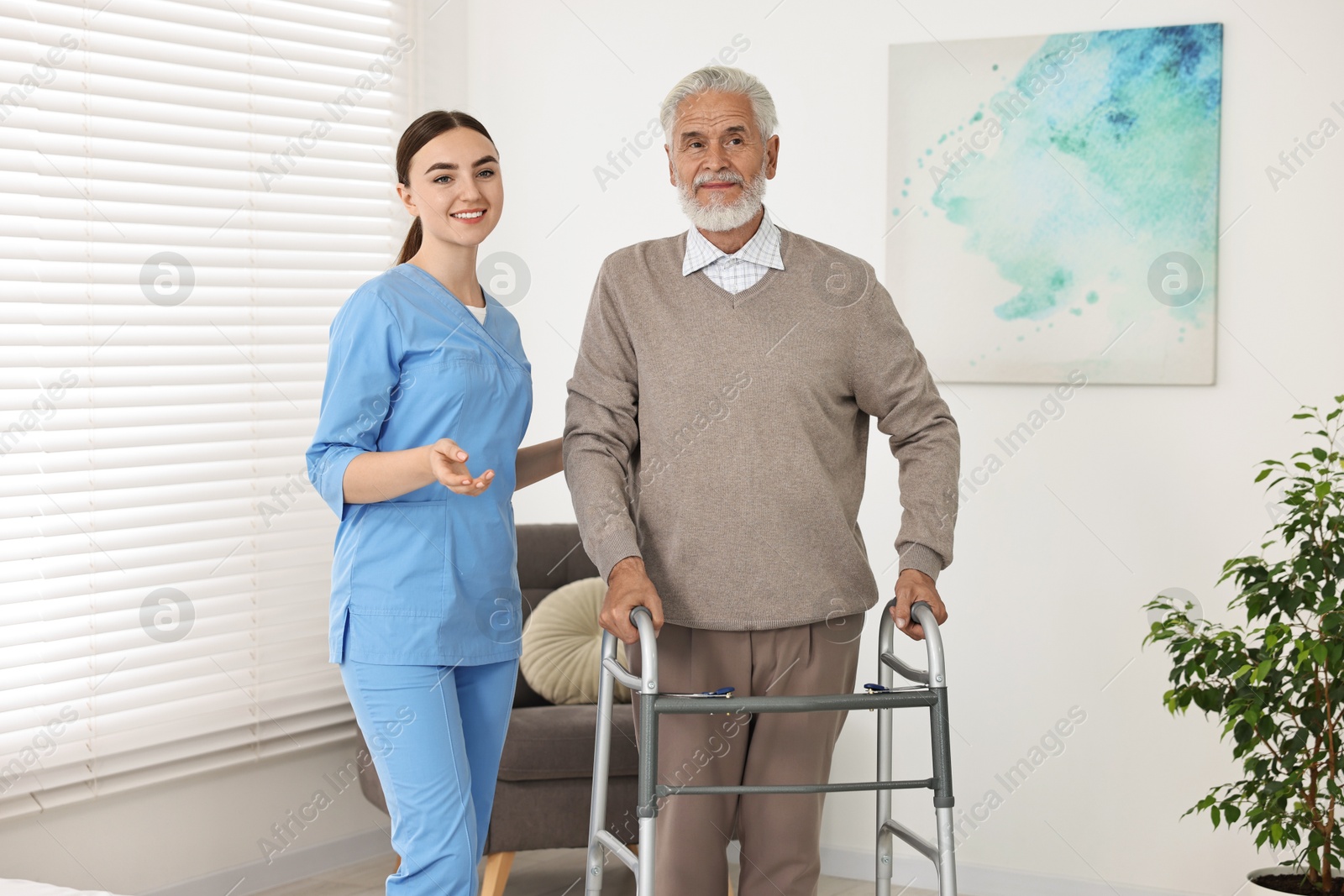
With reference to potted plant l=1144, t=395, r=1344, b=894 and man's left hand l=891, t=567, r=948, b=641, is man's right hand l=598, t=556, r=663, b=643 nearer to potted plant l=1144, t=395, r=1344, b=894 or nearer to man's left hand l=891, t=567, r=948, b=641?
man's left hand l=891, t=567, r=948, b=641

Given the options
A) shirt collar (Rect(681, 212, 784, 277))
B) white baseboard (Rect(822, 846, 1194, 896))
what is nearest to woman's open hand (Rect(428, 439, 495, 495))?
shirt collar (Rect(681, 212, 784, 277))

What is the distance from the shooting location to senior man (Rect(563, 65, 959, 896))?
6.10 feet

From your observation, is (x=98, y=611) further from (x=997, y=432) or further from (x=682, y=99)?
(x=997, y=432)

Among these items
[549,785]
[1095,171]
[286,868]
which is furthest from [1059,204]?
[286,868]

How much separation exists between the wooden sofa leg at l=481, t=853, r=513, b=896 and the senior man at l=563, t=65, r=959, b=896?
1.29 metres

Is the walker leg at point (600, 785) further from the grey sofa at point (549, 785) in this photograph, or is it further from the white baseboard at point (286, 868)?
the white baseboard at point (286, 868)

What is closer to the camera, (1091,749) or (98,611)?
(98,611)

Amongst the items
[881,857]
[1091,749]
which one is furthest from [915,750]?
[881,857]

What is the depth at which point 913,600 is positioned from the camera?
180cm

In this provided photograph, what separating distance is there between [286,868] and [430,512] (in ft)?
6.60

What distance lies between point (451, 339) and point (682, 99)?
20.1 inches

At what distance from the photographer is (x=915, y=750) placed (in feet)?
11.2

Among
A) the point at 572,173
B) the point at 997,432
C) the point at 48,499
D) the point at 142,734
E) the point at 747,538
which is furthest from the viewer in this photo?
the point at 572,173

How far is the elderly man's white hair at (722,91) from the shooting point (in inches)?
75.7
